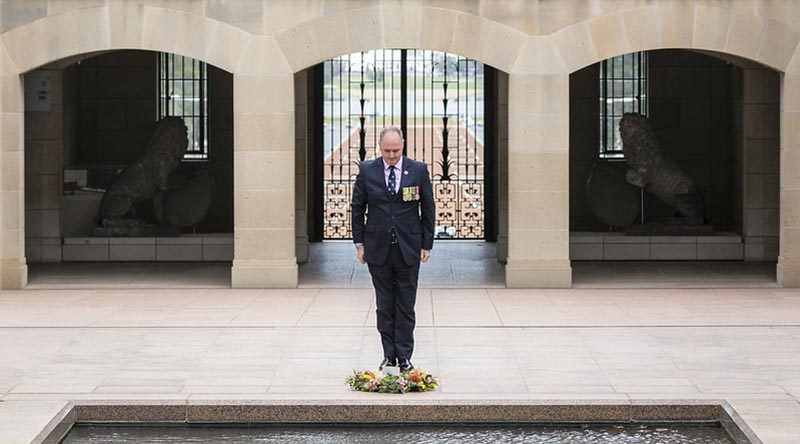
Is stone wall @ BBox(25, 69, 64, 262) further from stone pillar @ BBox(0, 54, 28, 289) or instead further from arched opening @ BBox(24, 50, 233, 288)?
stone pillar @ BBox(0, 54, 28, 289)

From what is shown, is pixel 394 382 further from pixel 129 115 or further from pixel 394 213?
pixel 129 115

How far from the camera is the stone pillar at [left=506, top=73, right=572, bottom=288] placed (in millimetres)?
17141

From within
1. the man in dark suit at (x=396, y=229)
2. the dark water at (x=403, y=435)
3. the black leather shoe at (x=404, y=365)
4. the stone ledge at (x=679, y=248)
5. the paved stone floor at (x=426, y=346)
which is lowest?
the dark water at (x=403, y=435)

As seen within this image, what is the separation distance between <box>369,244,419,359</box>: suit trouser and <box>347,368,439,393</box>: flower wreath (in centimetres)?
34

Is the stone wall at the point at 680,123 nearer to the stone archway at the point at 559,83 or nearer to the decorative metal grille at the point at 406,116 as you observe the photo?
the decorative metal grille at the point at 406,116

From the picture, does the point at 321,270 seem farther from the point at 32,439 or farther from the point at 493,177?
the point at 32,439

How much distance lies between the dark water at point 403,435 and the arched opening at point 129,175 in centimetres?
813

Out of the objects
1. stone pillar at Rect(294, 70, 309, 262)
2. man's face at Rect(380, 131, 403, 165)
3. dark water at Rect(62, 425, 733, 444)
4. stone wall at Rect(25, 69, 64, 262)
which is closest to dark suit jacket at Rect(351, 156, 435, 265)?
man's face at Rect(380, 131, 403, 165)

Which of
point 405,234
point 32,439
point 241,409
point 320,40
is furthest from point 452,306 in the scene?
point 32,439

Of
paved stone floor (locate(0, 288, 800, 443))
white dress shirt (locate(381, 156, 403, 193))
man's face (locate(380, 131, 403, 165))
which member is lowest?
paved stone floor (locate(0, 288, 800, 443))

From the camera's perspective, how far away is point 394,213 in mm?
10570

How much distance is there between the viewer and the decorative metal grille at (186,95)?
22.5 metres

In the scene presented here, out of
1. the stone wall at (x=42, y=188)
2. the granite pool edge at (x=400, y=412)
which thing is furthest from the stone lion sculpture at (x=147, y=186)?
the granite pool edge at (x=400, y=412)

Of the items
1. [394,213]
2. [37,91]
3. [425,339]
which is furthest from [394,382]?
[37,91]
